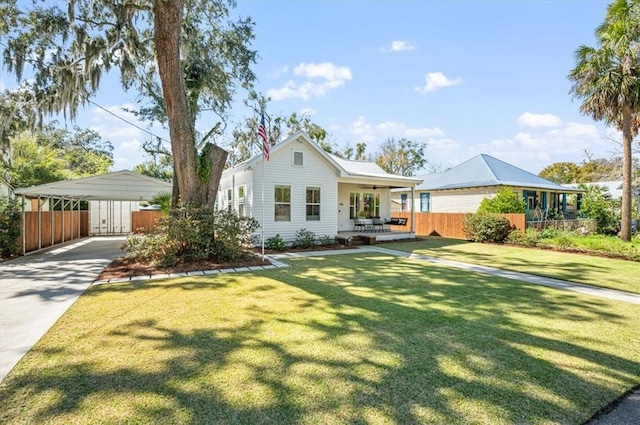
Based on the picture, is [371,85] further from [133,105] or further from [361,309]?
[361,309]

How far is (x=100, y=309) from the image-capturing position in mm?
5148

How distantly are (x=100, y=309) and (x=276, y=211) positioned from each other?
318 inches

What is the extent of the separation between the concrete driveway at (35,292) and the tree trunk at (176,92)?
333 cm

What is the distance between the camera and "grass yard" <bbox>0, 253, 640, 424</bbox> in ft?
8.57

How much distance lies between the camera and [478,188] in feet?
65.0

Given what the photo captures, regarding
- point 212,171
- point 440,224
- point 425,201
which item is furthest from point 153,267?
point 425,201

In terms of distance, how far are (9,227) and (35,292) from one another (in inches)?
253

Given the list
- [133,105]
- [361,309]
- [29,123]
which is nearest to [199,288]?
[361,309]

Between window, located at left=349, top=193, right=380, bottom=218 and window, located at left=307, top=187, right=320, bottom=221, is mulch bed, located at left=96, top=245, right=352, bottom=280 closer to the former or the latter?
window, located at left=307, top=187, right=320, bottom=221

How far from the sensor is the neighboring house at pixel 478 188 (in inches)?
770

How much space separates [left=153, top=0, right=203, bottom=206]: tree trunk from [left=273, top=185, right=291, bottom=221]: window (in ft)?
11.9

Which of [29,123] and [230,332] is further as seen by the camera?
[29,123]

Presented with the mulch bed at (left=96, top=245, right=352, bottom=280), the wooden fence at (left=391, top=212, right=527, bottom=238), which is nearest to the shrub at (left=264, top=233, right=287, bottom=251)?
the mulch bed at (left=96, top=245, right=352, bottom=280)

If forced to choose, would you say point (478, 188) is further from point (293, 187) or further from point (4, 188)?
point (4, 188)
